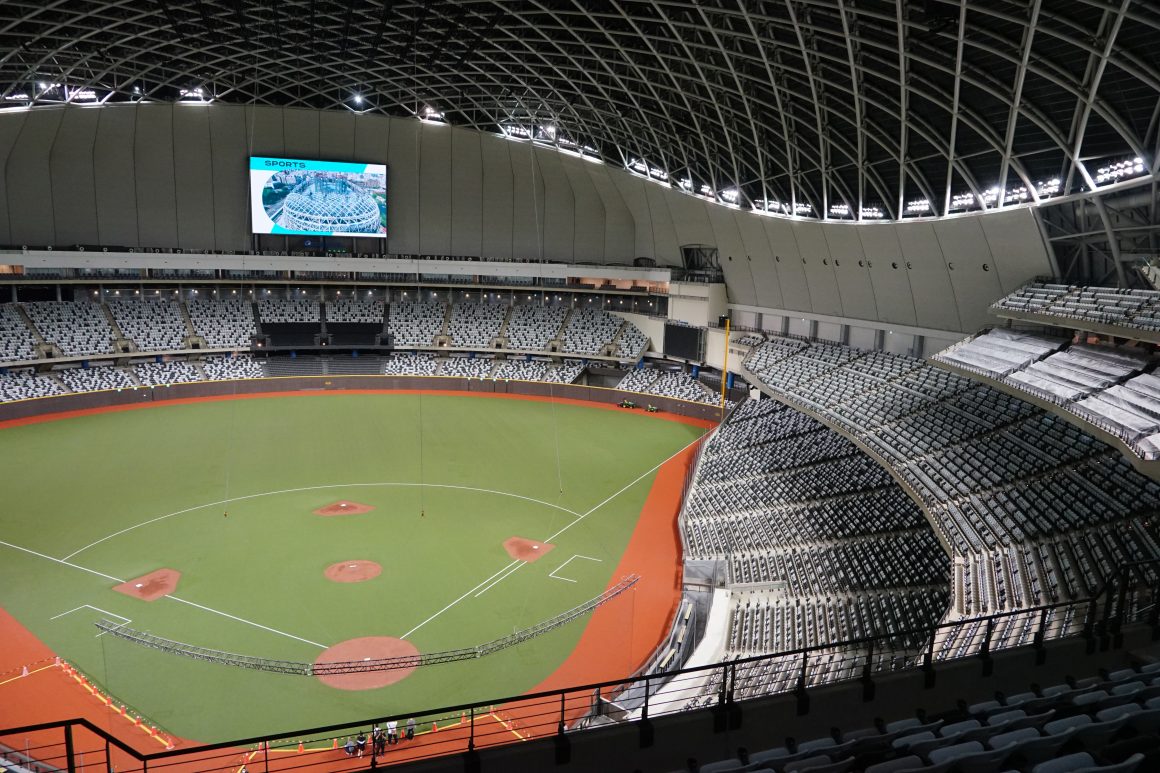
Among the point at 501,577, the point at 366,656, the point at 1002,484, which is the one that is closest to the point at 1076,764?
the point at 1002,484

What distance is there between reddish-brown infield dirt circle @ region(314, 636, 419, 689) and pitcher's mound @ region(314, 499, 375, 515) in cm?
1118

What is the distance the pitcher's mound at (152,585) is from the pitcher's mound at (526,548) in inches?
466

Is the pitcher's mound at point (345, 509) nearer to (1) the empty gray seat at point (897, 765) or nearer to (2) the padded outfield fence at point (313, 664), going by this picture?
(2) the padded outfield fence at point (313, 664)

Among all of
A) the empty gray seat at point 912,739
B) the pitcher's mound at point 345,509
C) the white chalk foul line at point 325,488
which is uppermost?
the empty gray seat at point 912,739

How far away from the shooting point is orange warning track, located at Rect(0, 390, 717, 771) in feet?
52.1

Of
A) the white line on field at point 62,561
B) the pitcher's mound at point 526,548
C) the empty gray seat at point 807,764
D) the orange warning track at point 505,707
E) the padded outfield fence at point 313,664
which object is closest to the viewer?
the empty gray seat at point 807,764

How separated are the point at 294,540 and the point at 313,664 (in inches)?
388

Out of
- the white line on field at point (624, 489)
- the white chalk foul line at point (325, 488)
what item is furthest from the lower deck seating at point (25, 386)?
the white line on field at point (624, 489)

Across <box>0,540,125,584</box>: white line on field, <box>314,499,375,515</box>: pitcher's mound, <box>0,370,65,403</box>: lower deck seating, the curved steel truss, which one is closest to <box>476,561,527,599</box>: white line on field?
<box>314,499,375,515</box>: pitcher's mound

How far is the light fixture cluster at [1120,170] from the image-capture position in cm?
2034

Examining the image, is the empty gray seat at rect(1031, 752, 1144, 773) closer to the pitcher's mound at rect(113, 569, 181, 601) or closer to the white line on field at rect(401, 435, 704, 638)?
the white line on field at rect(401, 435, 704, 638)

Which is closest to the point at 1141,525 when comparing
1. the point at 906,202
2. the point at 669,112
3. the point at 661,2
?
the point at 906,202

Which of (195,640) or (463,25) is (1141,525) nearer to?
(195,640)

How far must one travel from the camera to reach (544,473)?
38.0m
